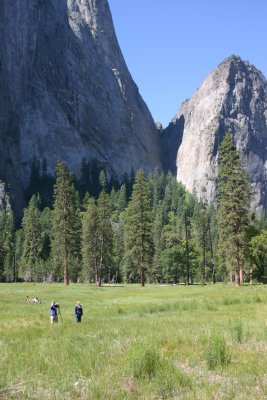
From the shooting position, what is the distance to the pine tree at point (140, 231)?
6234cm

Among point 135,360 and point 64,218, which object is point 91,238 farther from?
point 135,360

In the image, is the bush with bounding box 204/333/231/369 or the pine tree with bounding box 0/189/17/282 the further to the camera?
the pine tree with bounding box 0/189/17/282

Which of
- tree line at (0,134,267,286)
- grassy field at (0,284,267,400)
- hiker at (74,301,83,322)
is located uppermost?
tree line at (0,134,267,286)

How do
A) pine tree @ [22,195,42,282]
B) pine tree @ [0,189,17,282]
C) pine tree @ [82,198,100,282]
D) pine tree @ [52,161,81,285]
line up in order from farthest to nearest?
pine tree @ [0,189,17,282] → pine tree @ [22,195,42,282] → pine tree @ [82,198,100,282] → pine tree @ [52,161,81,285]

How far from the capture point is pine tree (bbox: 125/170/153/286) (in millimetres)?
62344

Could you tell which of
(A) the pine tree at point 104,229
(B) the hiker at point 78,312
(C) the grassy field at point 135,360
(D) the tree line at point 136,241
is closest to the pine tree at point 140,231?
(D) the tree line at point 136,241

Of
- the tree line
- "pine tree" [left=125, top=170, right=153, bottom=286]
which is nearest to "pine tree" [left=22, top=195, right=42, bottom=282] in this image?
the tree line

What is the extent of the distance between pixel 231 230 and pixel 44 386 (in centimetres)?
4307

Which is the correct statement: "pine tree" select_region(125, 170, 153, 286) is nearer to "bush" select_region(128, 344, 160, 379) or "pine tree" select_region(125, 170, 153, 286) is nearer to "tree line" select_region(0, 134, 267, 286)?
"tree line" select_region(0, 134, 267, 286)

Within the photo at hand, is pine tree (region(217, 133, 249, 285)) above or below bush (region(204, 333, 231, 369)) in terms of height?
above

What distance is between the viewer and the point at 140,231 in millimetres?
63094

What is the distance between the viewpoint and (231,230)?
51.6 metres

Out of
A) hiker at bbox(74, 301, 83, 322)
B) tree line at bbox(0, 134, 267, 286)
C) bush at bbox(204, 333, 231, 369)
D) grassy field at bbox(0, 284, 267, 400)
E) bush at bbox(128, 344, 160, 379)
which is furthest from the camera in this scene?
tree line at bbox(0, 134, 267, 286)

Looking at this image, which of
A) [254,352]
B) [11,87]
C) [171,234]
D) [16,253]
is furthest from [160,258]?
[11,87]
